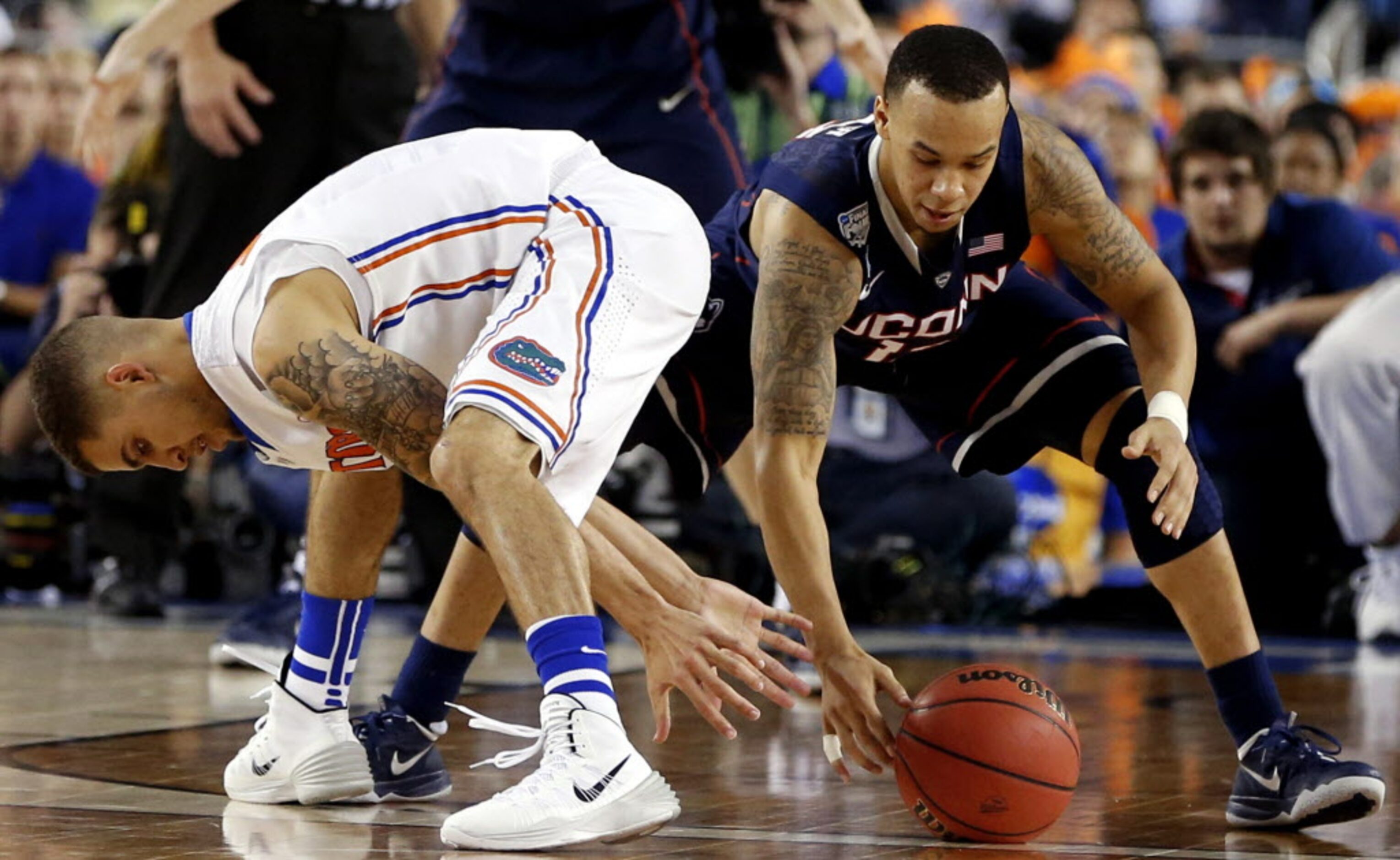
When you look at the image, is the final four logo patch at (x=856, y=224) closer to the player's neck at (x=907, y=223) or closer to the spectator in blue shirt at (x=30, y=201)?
the player's neck at (x=907, y=223)

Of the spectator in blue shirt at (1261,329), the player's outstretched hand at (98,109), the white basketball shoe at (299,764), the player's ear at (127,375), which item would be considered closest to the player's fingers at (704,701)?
the white basketball shoe at (299,764)

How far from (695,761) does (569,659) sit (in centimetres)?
141

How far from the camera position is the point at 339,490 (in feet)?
14.8

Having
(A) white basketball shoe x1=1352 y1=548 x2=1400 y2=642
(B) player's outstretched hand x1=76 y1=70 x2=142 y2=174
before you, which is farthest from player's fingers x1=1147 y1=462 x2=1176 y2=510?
(A) white basketball shoe x1=1352 y1=548 x2=1400 y2=642

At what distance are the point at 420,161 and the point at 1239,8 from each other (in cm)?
1552

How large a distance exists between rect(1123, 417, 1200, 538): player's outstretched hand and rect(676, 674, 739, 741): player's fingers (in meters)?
0.94

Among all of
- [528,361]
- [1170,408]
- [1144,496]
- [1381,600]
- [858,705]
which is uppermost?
[528,361]

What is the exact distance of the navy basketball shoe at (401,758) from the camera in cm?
451

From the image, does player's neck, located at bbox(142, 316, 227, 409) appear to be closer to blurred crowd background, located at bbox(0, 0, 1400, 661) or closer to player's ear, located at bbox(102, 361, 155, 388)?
player's ear, located at bbox(102, 361, 155, 388)

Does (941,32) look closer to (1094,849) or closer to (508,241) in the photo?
(508,241)

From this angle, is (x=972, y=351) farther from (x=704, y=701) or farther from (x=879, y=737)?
(x=704, y=701)

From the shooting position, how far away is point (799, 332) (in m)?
4.38

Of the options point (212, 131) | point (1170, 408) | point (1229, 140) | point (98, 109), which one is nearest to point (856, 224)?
point (1170, 408)

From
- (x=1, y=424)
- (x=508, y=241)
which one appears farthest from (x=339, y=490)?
(x=1, y=424)
